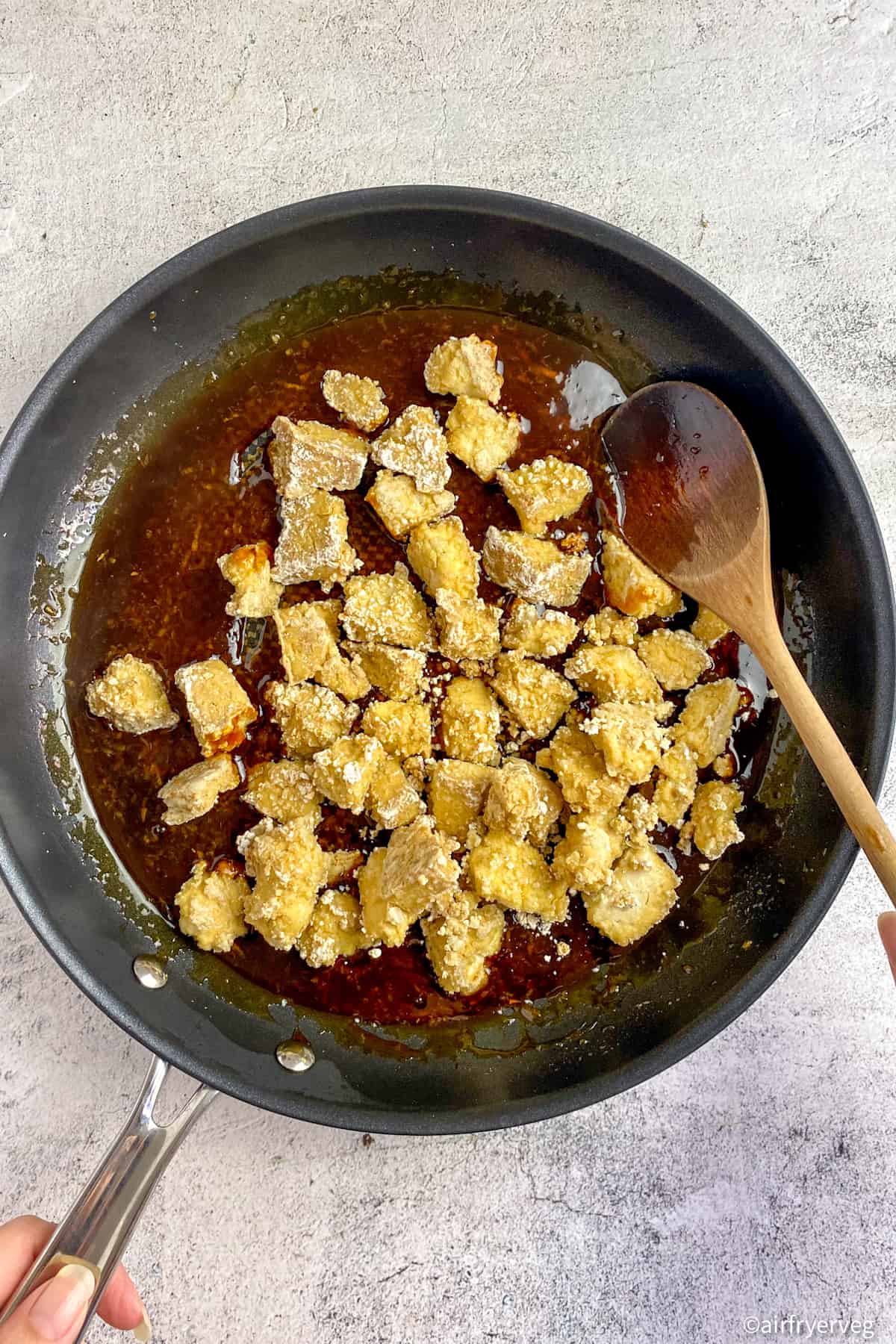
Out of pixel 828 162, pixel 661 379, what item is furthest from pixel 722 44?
pixel 661 379

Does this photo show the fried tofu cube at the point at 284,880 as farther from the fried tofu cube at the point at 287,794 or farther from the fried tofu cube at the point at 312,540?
the fried tofu cube at the point at 312,540

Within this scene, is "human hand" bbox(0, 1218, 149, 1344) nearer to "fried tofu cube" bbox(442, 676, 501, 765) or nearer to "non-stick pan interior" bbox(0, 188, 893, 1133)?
"non-stick pan interior" bbox(0, 188, 893, 1133)

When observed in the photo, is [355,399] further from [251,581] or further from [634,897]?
[634,897]

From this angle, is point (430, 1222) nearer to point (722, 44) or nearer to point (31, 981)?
point (31, 981)

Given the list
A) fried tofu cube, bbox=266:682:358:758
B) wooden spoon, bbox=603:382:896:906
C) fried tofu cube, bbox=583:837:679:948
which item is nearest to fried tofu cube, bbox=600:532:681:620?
wooden spoon, bbox=603:382:896:906

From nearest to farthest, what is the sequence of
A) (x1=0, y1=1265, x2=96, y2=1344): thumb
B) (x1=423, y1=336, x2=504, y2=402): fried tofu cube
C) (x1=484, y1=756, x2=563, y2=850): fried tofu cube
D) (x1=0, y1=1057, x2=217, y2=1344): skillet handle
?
(x1=0, y1=1265, x2=96, y2=1344): thumb, (x1=0, y1=1057, x2=217, y2=1344): skillet handle, (x1=484, y1=756, x2=563, y2=850): fried tofu cube, (x1=423, y1=336, x2=504, y2=402): fried tofu cube

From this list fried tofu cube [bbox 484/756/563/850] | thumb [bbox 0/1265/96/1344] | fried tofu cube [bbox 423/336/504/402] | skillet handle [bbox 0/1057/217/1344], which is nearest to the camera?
thumb [bbox 0/1265/96/1344]

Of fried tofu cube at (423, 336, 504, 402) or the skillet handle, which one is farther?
fried tofu cube at (423, 336, 504, 402)
